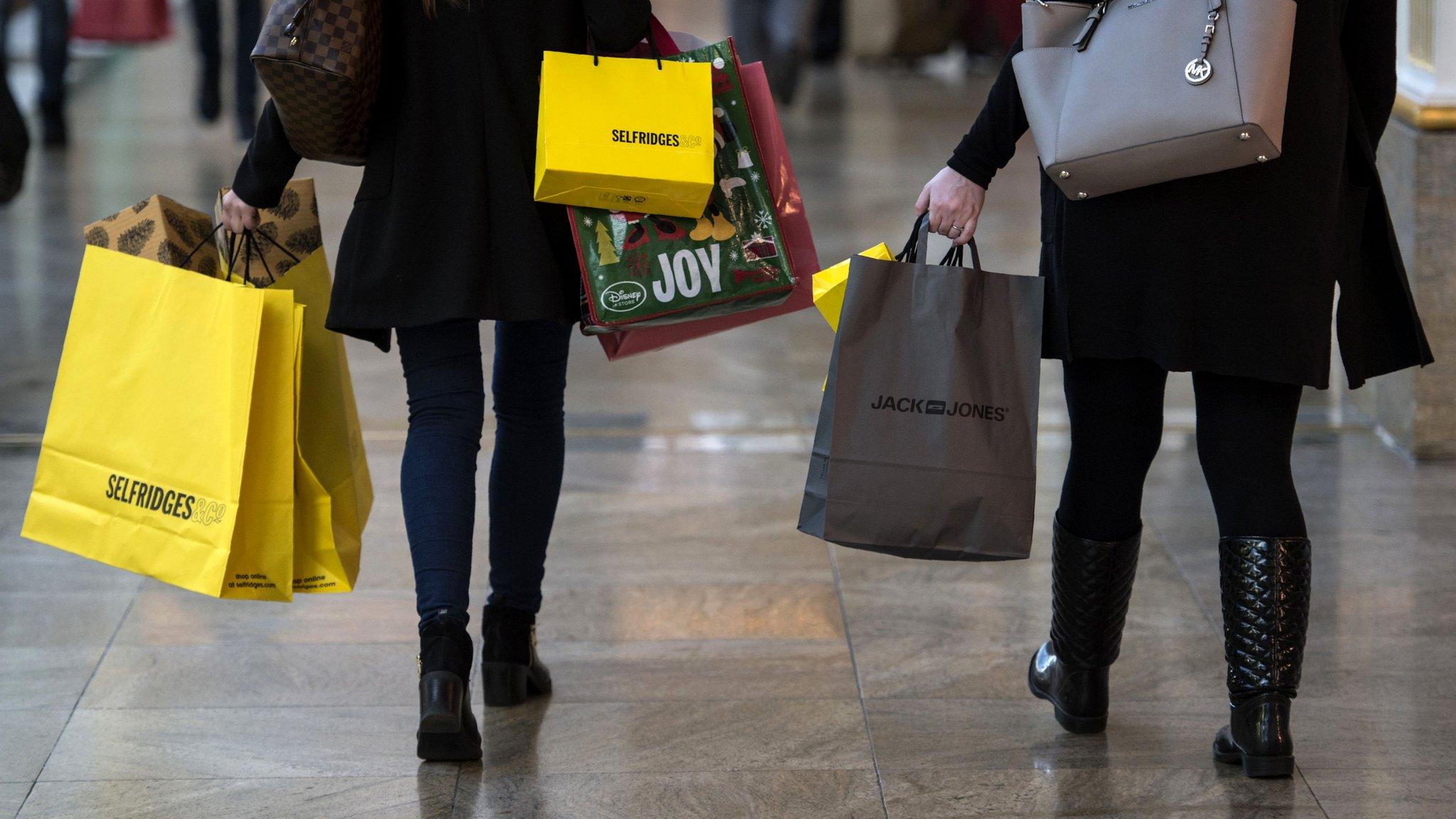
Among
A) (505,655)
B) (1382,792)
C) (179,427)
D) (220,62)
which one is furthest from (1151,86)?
(220,62)

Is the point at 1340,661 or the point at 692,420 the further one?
the point at 692,420

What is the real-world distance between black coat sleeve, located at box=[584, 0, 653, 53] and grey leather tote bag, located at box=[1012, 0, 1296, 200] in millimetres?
542

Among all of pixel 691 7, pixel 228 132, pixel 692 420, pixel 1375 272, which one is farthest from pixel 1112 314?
pixel 691 7

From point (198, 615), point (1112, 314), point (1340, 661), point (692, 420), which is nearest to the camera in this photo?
point (1112, 314)

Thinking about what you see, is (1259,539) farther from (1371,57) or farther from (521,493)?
(521,493)

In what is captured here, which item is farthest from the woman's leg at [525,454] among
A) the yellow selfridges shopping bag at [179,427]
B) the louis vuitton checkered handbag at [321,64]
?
the louis vuitton checkered handbag at [321,64]

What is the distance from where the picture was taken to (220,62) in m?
9.18

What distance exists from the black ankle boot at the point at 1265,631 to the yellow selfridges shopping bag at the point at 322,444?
1365mm

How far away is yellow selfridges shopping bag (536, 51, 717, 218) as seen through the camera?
2.37m

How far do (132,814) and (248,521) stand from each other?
47 cm

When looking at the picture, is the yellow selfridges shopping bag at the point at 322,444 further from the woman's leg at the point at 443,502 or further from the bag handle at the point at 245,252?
the woman's leg at the point at 443,502

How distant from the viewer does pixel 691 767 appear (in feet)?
8.41

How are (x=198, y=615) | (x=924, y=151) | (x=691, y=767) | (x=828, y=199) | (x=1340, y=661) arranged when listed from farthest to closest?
(x=924, y=151) < (x=828, y=199) < (x=198, y=615) < (x=1340, y=661) < (x=691, y=767)

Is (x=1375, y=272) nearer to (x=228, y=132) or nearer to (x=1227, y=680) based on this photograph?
(x=1227, y=680)
